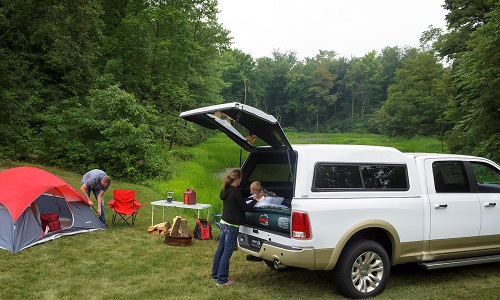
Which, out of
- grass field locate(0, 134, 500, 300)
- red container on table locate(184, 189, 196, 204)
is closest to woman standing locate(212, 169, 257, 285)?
grass field locate(0, 134, 500, 300)

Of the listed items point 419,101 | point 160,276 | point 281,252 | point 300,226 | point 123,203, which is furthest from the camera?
point 419,101

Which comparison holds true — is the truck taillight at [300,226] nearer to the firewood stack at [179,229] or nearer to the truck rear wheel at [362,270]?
the truck rear wheel at [362,270]

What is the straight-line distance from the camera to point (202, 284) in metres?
→ 5.30

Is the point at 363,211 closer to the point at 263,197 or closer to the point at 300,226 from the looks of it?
the point at 300,226

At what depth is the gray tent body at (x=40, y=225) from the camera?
21.9 ft

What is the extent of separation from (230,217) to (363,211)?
1608 millimetres

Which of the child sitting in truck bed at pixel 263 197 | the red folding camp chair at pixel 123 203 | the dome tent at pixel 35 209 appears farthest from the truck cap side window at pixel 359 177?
the red folding camp chair at pixel 123 203

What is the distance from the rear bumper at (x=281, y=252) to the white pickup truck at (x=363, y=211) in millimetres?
11

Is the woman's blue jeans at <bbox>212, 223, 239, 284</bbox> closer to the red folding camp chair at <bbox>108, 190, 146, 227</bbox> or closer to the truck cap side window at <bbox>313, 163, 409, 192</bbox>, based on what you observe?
the truck cap side window at <bbox>313, 163, 409, 192</bbox>

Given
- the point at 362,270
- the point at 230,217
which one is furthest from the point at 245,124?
the point at 362,270

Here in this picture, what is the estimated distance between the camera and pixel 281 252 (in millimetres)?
4566

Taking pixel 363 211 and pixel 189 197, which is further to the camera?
pixel 189 197

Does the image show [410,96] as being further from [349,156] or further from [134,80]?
[349,156]

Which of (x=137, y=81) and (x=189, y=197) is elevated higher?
(x=137, y=81)
